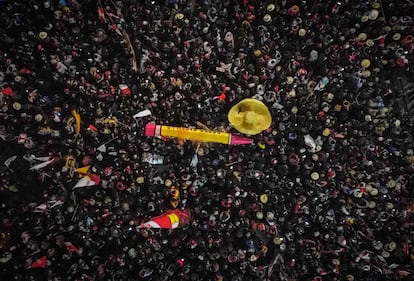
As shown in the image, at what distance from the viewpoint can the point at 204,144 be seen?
5.14 metres

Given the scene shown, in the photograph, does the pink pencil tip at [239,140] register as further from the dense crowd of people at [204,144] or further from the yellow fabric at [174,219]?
the yellow fabric at [174,219]

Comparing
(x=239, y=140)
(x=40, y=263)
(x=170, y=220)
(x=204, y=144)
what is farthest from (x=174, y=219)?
(x=40, y=263)

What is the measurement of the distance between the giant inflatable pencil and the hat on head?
142 centimetres

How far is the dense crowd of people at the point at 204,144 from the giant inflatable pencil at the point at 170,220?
9cm

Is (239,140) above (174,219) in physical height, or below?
above

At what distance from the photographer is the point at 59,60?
5055 mm

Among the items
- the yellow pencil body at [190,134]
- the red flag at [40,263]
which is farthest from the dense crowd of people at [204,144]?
the yellow pencil body at [190,134]

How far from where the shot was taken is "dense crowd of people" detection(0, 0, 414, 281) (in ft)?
15.6

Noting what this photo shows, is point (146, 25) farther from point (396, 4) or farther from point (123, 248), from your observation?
point (396, 4)

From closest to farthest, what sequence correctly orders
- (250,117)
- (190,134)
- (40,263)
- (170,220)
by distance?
1. (40,263)
2. (170,220)
3. (250,117)
4. (190,134)

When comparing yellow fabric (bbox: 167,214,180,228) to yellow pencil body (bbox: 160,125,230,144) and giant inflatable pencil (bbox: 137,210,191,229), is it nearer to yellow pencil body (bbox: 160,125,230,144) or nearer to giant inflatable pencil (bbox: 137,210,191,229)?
giant inflatable pencil (bbox: 137,210,191,229)

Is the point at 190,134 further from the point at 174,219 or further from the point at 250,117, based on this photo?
the point at 174,219

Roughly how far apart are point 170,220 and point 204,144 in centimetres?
116

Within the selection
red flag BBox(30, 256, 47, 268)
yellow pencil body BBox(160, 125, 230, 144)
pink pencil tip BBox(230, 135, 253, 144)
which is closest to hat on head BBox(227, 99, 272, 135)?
pink pencil tip BBox(230, 135, 253, 144)
